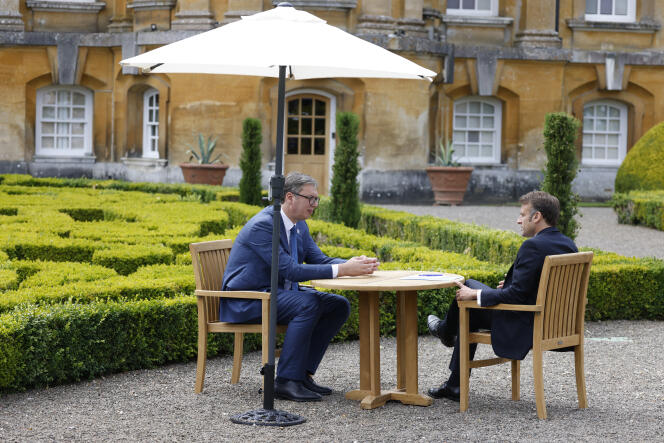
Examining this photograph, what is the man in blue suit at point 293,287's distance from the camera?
5.66 metres

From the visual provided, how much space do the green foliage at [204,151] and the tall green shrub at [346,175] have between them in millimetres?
7263

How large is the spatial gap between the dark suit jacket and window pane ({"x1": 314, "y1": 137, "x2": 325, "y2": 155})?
16.4 metres

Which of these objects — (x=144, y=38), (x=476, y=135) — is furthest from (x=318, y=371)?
(x=476, y=135)

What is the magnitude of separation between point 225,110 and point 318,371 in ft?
48.3

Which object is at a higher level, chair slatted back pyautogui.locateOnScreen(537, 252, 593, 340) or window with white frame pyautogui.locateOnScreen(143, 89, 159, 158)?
window with white frame pyautogui.locateOnScreen(143, 89, 159, 158)

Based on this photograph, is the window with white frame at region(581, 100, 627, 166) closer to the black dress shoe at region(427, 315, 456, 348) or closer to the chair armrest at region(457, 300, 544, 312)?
the black dress shoe at region(427, 315, 456, 348)

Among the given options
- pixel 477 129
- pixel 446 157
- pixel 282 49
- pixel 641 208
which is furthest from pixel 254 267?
pixel 477 129

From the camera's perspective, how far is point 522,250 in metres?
5.52

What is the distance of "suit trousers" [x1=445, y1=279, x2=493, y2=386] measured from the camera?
18.7 ft

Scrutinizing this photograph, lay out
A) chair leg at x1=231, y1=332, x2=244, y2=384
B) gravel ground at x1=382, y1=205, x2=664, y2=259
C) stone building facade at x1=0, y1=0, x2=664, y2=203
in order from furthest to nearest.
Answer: stone building facade at x1=0, y1=0, x2=664, y2=203
gravel ground at x1=382, y1=205, x2=664, y2=259
chair leg at x1=231, y1=332, x2=244, y2=384

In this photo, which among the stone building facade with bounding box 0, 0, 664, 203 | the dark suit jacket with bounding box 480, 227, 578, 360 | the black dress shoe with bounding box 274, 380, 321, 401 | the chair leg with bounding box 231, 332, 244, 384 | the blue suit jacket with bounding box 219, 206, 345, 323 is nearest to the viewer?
the dark suit jacket with bounding box 480, 227, 578, 360

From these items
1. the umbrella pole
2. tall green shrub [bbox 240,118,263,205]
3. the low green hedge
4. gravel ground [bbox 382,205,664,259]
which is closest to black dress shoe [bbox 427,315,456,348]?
the umbrella pole

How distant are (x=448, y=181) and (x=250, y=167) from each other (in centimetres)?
552

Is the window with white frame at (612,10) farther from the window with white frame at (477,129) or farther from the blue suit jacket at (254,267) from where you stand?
the blue suit jacket at (254,267)
